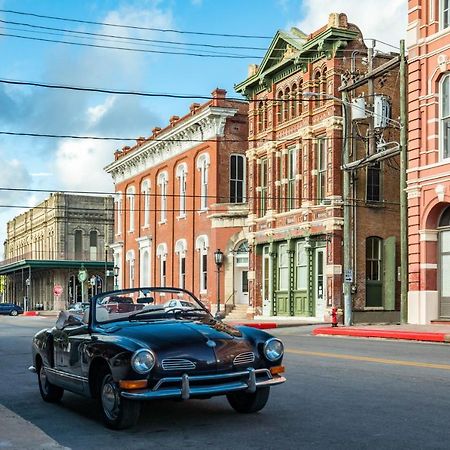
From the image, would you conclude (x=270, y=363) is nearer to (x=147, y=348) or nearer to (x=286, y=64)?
(x=147, y=348)

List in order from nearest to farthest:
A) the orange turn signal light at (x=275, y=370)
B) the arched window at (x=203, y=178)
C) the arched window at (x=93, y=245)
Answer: the orange turn signal light at (x=275, y=370) → the arched window at (x=203, y=178) → the arched window at (x=93, y=245)

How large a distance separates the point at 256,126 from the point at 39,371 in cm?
3171

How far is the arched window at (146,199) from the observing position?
179ft

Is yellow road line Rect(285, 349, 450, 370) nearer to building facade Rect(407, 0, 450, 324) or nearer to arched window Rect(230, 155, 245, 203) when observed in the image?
building facade Rect(407, 0, 450, 324)

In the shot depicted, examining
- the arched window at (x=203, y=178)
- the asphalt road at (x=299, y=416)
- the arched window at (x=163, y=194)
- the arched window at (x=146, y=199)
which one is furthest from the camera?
the arched window at (x=146, y=199)

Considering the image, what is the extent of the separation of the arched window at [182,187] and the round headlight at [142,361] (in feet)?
133

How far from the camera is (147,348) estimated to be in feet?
25.8

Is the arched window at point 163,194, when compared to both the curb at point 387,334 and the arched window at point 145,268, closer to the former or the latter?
the arched window at point 145,268

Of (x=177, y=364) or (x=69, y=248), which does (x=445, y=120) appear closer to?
(x=177, y=364)

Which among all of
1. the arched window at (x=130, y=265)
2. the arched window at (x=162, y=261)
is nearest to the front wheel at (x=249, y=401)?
the arched window at (x=162, y=261)

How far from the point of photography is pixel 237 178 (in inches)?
1779

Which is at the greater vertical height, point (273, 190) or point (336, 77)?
point (336, 77)

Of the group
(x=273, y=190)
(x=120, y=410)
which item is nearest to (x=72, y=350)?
(x=120, y=410)

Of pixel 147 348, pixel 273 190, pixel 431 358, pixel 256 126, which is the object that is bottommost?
pixel 431 358
